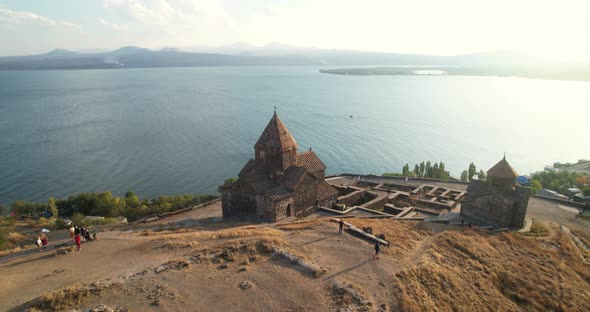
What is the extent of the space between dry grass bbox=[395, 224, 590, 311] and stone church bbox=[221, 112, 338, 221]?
10.4m

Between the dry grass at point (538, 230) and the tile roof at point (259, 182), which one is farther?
the dry grass at point (538, 230)

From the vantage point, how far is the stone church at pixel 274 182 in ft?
87.5

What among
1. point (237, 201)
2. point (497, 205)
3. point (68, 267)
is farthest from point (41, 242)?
point (497, 205)

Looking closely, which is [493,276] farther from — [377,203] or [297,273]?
[377,203]

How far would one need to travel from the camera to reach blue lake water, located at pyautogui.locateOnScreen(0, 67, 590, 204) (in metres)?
57.5

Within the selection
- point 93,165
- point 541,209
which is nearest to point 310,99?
point 93,165

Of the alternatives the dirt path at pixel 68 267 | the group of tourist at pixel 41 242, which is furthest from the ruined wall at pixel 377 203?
the group of tourist at pixel 41 242

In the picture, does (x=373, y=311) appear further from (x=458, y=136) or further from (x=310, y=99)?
(x=310, y=99)

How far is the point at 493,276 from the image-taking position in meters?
19.4

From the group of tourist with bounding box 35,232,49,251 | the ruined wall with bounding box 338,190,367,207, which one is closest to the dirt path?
the group of tourist with bounding box 35,232,49,251

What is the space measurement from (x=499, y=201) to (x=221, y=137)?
212 feet

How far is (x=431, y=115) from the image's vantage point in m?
116

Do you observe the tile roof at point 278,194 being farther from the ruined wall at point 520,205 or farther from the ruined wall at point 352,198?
the ruined wall at point 520,205

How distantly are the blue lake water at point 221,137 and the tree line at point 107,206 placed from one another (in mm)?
11885
